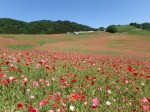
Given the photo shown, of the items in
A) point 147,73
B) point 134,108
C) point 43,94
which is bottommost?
→ point 147,73

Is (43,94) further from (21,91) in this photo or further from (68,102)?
(68,102)

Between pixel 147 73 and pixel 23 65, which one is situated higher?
pixel 23 65

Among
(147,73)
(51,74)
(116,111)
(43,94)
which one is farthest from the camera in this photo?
(147,73)

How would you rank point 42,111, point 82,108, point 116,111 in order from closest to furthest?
point 42,111
point 82,108
point 116,111

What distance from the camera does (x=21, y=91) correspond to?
6.77 metres

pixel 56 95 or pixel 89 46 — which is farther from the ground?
pixel 56 95

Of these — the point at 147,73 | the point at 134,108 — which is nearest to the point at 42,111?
the point at 134,108

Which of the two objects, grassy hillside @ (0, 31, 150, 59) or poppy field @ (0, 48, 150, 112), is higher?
poppy field @ (0, 48, 150, 112)

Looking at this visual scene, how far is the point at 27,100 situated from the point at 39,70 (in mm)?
3226

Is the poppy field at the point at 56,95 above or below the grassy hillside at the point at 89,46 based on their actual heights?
above

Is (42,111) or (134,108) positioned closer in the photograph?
(42,111)

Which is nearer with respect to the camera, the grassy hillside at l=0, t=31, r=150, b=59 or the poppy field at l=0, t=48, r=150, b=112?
the poppy field at l=0, t=48, r=150, b=112

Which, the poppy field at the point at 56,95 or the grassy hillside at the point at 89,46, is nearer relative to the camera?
the poppy field at the point at 56,95

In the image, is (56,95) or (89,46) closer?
(56,95)
